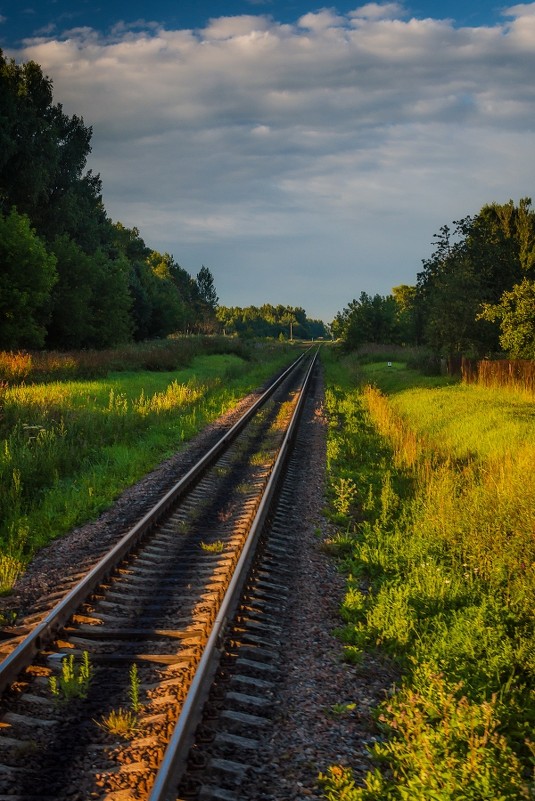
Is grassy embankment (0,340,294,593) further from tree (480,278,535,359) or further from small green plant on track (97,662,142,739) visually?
tree (480,278,535,359)

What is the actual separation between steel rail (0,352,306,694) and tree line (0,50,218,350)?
70.8 feet

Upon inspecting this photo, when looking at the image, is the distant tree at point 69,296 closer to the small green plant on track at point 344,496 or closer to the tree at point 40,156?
the tree at point 40,156

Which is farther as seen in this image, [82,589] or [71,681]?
[82,589]

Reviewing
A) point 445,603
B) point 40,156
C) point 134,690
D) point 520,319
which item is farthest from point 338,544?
point 40,156

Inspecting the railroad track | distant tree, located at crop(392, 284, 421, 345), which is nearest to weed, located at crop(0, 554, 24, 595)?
the railroad track

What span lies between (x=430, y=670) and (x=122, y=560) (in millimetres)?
4147

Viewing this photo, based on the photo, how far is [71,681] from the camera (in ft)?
16.0

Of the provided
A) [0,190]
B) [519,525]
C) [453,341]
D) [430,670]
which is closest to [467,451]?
[519,525]

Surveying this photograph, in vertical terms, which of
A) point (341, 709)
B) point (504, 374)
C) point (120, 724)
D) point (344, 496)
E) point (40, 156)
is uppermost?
point (40, 156)

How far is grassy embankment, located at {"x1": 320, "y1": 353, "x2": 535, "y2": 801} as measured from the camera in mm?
4027

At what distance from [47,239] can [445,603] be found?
157 ft

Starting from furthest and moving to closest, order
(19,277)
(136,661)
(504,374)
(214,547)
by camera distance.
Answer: (19,277) → (504,374) → (214,547) → (136,661)

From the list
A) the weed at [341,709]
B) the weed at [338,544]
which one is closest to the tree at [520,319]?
the weed at [338,544]

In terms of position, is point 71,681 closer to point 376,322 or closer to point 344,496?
point 344,496
